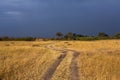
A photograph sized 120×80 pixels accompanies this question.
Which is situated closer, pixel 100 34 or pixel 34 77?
pixel 34 77

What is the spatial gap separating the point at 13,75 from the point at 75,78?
3.45 m

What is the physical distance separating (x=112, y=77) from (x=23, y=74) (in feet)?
16.3

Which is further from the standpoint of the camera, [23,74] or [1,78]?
[23,74]

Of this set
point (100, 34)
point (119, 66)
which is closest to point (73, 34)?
point (100, 34)

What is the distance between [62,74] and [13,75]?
2708 millimetres

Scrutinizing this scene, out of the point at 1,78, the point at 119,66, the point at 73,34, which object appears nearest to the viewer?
the point at 1,78

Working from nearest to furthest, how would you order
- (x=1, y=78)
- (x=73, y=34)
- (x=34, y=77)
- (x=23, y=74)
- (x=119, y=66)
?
1. (x=1, y=78)
2. (x=34, y=77)
3. (x=23, y=74)
4. (x=119, y=66)
5. (x=73, y=34)

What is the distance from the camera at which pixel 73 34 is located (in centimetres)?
14988

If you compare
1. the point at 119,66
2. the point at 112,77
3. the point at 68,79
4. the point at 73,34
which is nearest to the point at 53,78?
the point at 68,79

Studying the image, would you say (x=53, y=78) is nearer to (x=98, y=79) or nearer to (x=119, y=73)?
(x=98, y=79)

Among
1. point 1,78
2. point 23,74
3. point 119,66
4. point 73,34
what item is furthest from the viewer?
point 73,34

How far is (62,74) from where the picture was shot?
19.3 m

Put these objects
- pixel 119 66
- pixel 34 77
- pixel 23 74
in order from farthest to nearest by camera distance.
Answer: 1. pixel 119 66
2. pixel 23 74
3. pixel 34 77

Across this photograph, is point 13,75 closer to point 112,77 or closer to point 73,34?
point 112,77
